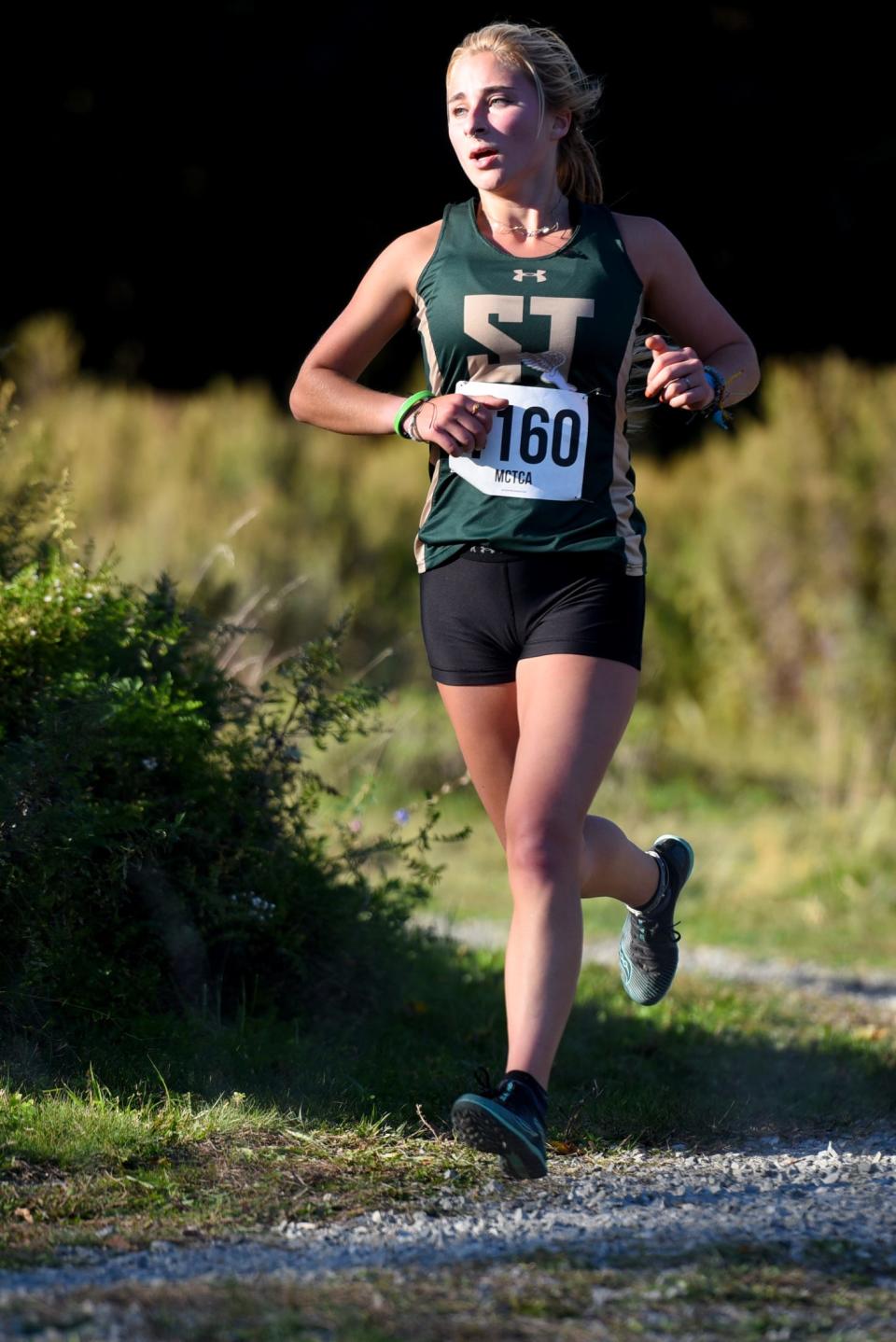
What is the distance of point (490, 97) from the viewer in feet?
11.9

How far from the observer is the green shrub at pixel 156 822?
4.02 metres

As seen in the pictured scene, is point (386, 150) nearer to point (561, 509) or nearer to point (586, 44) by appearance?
point (586, 44)

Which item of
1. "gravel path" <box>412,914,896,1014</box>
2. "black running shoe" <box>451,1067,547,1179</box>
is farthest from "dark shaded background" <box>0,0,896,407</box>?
"black running shoe" <box>451,1067,547,1179</box>

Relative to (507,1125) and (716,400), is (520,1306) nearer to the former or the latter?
(507,1125)

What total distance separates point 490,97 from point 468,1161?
7.11 ft

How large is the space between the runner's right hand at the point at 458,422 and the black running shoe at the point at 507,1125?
48.4 inches

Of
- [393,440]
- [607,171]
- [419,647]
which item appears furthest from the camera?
[607,171]

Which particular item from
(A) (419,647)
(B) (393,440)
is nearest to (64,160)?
(B) (393,440)

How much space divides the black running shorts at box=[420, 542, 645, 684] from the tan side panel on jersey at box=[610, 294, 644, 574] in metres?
0.04

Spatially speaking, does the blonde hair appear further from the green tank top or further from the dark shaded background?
the dark shaded background

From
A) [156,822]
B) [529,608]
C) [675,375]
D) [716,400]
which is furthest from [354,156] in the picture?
[529,608]

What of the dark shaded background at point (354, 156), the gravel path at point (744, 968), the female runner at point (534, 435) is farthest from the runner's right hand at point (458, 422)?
the dark shaded background at point (354, 156)

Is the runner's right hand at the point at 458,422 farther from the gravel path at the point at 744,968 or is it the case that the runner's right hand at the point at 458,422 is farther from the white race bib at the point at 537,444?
the gravel path at the point at 744,968

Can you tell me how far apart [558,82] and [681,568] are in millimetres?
8382
